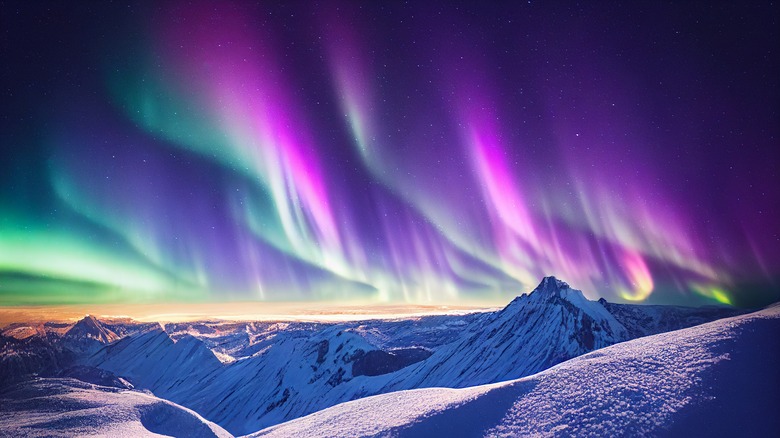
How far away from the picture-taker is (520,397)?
53.0 ft

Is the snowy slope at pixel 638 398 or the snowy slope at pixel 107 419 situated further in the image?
the snowy slope at pixel 107 419

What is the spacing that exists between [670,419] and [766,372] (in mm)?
4504

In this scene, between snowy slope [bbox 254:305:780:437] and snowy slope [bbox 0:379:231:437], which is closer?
snowy slope [bbox 254:305:780:437]

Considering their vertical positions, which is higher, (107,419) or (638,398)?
(638,398)

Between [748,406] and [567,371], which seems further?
[567,371]

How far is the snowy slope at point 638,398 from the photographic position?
12914 millimetres

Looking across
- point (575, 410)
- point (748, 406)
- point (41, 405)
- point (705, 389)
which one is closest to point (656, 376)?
point (705, 389)

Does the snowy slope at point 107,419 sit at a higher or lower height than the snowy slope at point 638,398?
lower

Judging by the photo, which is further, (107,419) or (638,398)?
(107,419)

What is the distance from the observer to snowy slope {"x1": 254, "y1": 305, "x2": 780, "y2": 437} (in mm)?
12914

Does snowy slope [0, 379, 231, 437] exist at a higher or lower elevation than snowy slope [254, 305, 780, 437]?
lower

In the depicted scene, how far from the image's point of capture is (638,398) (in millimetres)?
13883

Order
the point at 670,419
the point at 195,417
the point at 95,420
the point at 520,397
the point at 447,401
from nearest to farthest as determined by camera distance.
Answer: the point at 670,419 → the point at 520,397 → the point at 447,401 → the point at 95,420 → the point at 195,417

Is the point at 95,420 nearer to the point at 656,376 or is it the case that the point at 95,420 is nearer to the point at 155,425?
the point at 155,425
